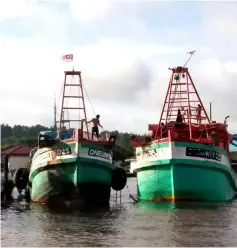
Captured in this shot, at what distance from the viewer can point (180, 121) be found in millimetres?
30031

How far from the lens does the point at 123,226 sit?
1734 cm

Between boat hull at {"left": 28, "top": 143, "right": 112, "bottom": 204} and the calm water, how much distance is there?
1073mm

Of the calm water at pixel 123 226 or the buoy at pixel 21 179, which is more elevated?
the buoy at pixel 21 179

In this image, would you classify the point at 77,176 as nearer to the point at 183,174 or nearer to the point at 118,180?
the point at 183,174

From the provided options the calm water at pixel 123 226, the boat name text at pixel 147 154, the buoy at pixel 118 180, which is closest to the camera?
the calm water at pixel 123 226

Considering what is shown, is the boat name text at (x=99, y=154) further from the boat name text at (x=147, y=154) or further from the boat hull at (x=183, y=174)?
the boat hull at (x=183, y=174)

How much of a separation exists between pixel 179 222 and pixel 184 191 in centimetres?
688

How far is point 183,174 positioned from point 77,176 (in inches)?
205

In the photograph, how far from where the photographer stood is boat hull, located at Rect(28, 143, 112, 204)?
23.0 metres

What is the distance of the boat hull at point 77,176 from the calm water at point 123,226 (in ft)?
3.52

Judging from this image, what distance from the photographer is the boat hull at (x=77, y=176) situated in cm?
2303

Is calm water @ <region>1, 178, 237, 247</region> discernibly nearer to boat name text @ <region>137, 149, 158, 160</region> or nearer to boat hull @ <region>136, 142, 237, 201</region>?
boat hull @ <region>136, 142, 237, 201</region>

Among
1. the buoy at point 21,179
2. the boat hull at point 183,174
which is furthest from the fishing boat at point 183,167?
the buoy at point 21,179

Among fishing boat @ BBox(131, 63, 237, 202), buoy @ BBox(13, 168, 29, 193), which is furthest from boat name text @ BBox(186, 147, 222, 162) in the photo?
buoy @ BBox(13, 168, 29, 193)
